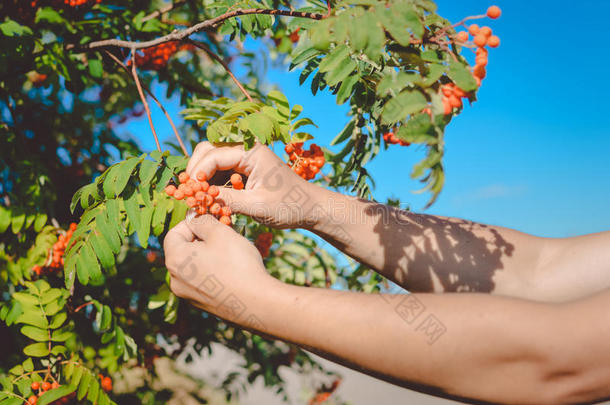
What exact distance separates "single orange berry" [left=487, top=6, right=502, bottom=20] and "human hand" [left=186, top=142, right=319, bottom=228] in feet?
2.74

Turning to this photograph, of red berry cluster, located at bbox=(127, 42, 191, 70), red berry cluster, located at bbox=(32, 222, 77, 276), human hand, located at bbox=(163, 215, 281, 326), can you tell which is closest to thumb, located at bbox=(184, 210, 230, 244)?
human hand, located at bbox=(163, 215, 281, 326)

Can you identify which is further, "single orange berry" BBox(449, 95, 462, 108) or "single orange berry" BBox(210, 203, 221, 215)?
"single orange berry" BBox(210, 203, 221, 215)

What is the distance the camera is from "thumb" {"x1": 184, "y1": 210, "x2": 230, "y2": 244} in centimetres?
139

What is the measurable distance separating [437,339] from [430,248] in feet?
2.53

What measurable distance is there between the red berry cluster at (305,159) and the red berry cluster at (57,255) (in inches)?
56.4

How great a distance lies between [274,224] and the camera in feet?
5.52

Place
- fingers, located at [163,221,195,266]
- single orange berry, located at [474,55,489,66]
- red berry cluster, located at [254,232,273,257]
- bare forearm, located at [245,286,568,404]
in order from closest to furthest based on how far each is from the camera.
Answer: bare forearm, located at [245,286,568,404] → single orange berry, located at [474,55,489,66] → fingers, located at [163,221,195,266] → red berry cluster, located at [254,232,273,257]

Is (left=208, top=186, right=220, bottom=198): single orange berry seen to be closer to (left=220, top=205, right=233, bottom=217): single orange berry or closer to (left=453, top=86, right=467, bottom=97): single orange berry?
(left=220, top=205, right=233, bottom=217): single orange berry

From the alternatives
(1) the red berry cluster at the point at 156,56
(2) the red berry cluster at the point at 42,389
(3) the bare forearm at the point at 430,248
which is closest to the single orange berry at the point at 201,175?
(3) the bare forearm at the point at 430,248

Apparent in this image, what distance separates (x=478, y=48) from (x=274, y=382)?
339cm

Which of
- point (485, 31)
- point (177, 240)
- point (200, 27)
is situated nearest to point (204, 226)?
point (177, 240)

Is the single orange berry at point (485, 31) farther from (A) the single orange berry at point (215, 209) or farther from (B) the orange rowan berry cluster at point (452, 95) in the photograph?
(A) the single orange berry at point (215, 209)

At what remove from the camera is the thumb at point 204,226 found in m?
1.39

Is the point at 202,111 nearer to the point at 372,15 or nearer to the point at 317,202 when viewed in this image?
the point at 317,202
